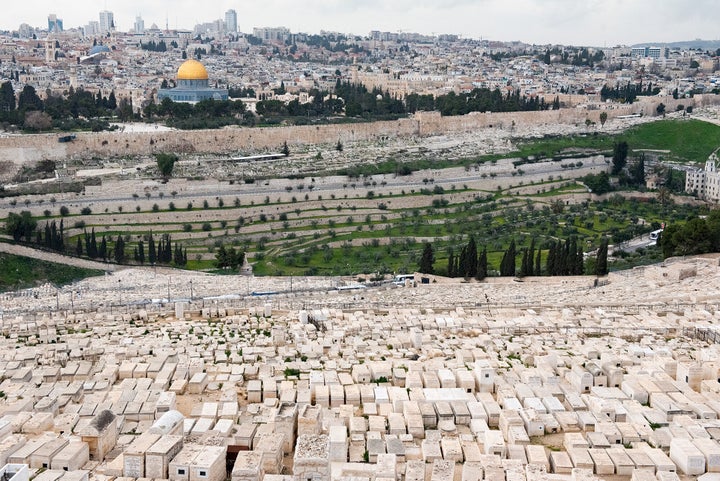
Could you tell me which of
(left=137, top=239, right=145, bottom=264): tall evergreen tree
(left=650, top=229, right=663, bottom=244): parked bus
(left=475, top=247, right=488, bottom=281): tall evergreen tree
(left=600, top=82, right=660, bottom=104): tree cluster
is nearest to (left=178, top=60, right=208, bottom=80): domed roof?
(left=137, top=239, right=145, bottom=264): tall evergreen tree

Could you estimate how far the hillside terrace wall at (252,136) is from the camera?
31.3m

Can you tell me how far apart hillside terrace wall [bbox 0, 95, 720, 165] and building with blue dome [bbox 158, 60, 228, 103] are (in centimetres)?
847

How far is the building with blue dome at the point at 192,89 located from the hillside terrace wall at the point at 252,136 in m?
8.47

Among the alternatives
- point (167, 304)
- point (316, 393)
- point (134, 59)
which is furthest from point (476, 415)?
point (134, 59)

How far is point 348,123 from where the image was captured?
38812mm

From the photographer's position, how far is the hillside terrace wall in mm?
31297

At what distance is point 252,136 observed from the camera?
3566cm

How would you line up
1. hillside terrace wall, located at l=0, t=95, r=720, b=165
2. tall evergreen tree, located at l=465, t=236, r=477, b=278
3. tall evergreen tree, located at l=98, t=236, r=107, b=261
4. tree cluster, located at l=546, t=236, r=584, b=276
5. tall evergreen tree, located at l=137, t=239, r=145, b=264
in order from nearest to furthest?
tall evergreen tree, located at l=465, t=236, r=477, b=278 → tree cluster, located at l=546, t=236, r=584, b=276 → tall evergreen tree, located at l=137, t=239, r=145, b=264 → tall evergreen tree, located at l=98, t=236, r=107, b=261 → hillside terrace wall, located at l=0, t=95, r=720, b=165

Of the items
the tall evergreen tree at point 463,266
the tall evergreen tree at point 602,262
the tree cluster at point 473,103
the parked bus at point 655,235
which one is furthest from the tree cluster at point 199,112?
the tall evergreen tree at point 602,262

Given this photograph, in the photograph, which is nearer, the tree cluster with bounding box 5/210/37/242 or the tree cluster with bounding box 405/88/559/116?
the tree cluster with bounding box 5/210/37/242

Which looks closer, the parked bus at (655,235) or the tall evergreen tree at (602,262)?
the tall evergreen tree at (602,262)

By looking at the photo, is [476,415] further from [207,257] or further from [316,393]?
[207,257]

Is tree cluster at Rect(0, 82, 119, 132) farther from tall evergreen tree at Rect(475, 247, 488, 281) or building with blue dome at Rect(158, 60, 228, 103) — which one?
tall evergreen tree at Rect(475, 247, 488, 281)

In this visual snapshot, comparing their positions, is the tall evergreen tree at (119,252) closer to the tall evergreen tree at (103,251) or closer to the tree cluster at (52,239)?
the tall evergreen tree at (103,251)
